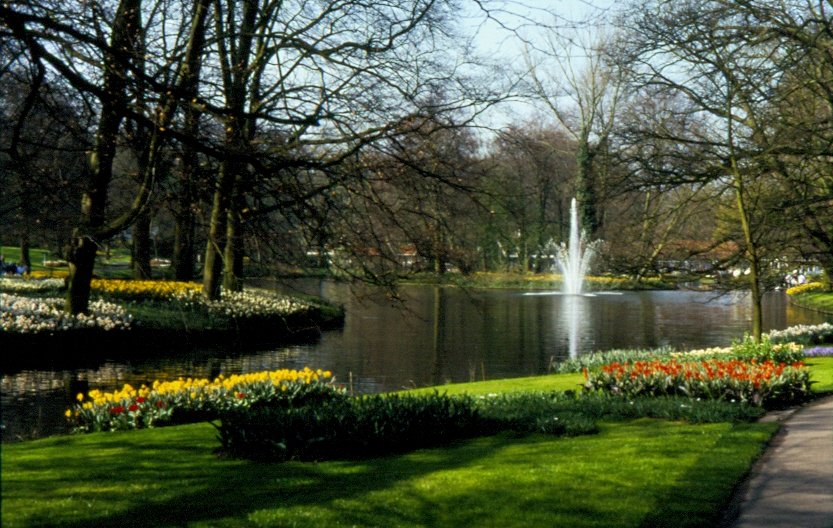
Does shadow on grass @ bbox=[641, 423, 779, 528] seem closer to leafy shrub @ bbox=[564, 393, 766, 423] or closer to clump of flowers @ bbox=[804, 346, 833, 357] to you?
leafy shrub @ bbox=[564, 393, 766, 423]

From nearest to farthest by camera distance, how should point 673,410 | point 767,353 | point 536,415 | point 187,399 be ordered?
1. point 536,415
2. point 673,410
3. point 187,399
4. point 767,353

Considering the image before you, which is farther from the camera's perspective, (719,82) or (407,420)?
(719,82)

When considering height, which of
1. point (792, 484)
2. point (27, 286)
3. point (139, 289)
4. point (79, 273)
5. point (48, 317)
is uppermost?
point (79, 273)

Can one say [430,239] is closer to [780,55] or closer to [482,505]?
[482,505]

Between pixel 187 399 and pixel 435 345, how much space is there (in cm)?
1561

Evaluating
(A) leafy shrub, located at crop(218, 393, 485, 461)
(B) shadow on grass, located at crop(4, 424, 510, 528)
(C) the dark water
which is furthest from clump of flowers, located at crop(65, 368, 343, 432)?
(A) leafy shrub, located at crop(218, 393, 485, 461)

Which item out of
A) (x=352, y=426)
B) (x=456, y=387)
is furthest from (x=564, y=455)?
(x=456, y=387)

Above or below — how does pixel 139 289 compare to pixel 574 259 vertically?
below

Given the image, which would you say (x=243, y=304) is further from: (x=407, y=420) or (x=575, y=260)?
(x=575, y=260)

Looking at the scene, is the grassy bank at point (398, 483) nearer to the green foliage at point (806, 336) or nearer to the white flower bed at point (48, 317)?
the white flower bed at point (48, 317)

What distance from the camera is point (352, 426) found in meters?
9.41

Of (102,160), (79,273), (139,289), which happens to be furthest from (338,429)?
(139,289)

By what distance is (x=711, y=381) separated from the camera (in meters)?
13.3

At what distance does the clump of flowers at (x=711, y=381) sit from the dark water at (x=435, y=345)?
272 centimetres
